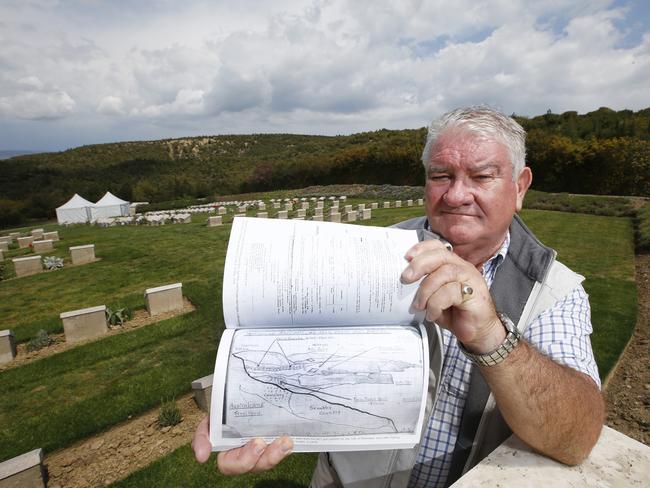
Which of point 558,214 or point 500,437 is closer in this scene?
point 500,437

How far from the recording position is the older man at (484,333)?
1108 mm

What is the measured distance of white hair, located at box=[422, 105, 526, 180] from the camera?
65.4 inches

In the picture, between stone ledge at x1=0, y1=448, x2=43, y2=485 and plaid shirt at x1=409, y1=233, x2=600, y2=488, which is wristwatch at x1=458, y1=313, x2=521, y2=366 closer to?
plaid shirt at x1=409, y1=233, x2=600, y2=488

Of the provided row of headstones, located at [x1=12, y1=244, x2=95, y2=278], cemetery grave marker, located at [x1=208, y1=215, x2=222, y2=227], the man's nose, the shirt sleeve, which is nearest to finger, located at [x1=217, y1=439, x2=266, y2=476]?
the shirt sleeve

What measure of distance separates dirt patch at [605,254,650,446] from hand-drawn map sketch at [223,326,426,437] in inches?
194

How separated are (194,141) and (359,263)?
4792 inches

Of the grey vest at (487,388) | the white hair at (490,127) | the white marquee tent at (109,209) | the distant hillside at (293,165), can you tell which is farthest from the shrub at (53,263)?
the distant hillside at (293,165)

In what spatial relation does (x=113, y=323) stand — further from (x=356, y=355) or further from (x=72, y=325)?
(x=356, y=355)

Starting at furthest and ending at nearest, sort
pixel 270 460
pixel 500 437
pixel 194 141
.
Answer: pixel 194 141
pixel 500 437
pixel 270 460

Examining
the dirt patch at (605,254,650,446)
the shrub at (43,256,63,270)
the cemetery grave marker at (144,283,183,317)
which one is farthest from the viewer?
the shrub at (43,256,63,270)

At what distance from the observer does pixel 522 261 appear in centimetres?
165

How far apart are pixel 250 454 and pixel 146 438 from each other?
4302 millimetres

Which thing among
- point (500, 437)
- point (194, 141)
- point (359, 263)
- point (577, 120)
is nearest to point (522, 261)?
point (500, 437)

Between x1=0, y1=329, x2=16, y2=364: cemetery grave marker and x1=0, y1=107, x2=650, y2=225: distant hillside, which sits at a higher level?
x1=0, y1=107, x2=650, y2=225: distant hillside
